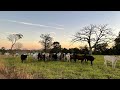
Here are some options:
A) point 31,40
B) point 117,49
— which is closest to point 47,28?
point 31,40

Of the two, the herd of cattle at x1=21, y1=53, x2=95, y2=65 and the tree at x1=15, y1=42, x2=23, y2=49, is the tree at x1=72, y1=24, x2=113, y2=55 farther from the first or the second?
the tree at x1=15, y1=42, x2=23, y2=49

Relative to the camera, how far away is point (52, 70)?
468cm

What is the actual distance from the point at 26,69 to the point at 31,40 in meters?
0.56

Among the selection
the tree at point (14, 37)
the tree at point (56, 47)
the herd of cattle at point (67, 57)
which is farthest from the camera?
the herd of cattle at point (67, 57)

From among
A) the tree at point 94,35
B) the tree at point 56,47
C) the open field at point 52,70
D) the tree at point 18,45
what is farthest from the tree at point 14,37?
the tree at point 94,35

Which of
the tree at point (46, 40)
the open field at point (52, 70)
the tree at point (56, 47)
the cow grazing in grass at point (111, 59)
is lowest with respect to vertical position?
the open field at point (52, 70)

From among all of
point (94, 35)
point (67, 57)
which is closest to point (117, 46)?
point (94, 35)

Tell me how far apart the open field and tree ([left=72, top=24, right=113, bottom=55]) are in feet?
1.10

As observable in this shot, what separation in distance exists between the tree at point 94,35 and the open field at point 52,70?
335 mm

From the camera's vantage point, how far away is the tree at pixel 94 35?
4719 millimetres

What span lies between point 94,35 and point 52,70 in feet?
3.43

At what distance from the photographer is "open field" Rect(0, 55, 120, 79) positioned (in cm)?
462

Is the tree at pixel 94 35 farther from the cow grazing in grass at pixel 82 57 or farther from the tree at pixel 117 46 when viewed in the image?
the cow grazing in grass at pixel 82 57

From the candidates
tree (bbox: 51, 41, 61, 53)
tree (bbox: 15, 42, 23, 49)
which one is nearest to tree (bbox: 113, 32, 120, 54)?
tree (bbox: 51, 41, 61, 53)
